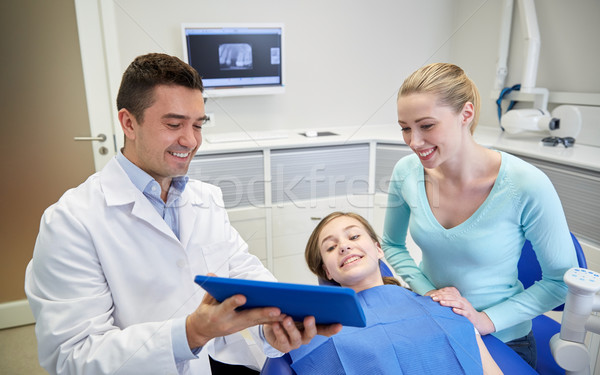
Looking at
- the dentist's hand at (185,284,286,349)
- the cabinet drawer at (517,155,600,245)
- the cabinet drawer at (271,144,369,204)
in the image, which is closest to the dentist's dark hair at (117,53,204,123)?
the dentist's hand at (185,284,286,349)

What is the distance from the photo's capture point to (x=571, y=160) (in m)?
1.73

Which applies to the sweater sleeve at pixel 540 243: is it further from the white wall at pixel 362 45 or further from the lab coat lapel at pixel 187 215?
the white wall at pixel 362 45

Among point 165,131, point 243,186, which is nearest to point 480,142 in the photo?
point 243,186

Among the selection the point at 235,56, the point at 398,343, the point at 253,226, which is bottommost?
the point at 253,226

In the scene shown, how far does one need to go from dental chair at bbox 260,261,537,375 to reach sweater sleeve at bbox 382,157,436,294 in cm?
23

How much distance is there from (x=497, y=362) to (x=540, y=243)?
1.00ft

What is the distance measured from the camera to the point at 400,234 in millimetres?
1355

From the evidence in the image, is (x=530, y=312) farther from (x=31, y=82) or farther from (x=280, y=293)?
(x=31, y=82)

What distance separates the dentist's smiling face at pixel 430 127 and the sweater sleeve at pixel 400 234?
16 cm

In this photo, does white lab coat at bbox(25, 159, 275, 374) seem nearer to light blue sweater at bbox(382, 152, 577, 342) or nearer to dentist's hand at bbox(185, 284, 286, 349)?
dentist's hand at bbox(185, 284, 286, 349)

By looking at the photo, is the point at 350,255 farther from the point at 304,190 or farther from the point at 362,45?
the point at 362,45

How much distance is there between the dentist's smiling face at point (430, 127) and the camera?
1072 millimetres

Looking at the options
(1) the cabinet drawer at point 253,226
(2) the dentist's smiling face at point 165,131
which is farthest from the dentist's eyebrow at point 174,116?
(1) the cabinet drawer at point 253,226

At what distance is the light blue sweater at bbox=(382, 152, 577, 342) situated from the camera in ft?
3.34
